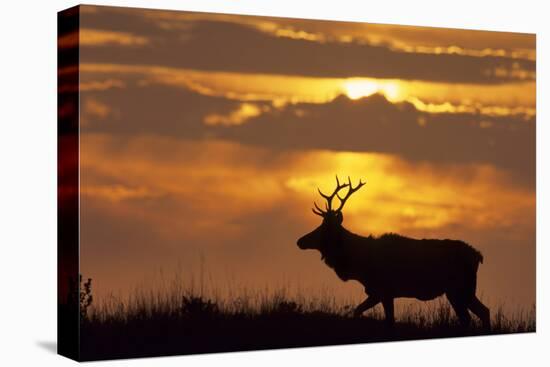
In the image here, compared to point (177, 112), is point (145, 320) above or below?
below

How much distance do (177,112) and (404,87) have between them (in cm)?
196

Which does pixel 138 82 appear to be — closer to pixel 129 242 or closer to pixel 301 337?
pixel 129 242

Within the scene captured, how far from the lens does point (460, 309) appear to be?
12.3 m

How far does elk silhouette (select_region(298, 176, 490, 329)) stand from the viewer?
1177 cm

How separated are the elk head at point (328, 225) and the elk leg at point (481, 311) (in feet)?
4.45

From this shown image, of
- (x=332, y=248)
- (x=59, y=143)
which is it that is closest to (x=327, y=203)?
(x=332, y=248)

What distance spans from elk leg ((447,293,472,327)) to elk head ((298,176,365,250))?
45.6 inches

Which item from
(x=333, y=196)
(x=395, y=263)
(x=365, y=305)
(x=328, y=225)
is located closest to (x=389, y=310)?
(x=365, y=305)

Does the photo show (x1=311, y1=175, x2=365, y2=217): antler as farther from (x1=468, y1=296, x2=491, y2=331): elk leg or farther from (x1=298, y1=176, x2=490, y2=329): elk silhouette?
(x1=468, y1=296, x2=491, y2=331): elk leg

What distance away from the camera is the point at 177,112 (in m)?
11.1

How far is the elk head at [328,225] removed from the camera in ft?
38.3

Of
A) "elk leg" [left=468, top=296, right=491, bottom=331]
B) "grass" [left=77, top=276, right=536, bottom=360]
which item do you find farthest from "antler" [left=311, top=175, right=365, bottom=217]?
"elk leg" [left=468, top=296, right=491, bottom=331]

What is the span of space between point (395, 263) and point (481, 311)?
2.94ft

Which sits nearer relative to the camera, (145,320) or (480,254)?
(145,320)
